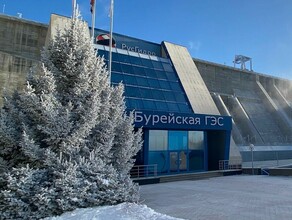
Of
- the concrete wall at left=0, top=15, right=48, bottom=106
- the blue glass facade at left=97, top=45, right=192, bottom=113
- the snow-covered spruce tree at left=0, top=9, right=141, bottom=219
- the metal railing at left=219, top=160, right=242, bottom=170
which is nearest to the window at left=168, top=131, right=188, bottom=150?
the blue glass facade at left=97, top=45, right=192, bottom=113

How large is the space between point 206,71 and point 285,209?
33547mm

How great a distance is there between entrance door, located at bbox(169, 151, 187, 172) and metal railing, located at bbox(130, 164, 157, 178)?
1672mm

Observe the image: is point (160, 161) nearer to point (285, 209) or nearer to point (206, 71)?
point (285, 209)

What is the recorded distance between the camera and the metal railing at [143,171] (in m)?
18.4

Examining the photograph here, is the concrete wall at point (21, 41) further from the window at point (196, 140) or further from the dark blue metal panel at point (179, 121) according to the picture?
the window at point (196, 140)

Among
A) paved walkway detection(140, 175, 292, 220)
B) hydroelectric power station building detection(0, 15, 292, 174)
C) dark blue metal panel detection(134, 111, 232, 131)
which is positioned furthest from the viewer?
hydroelectric power station building detection(0, 15, 292, 174)

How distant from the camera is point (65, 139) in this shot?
8500 mm

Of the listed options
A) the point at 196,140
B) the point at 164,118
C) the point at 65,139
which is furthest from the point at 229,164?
the point at 65,139

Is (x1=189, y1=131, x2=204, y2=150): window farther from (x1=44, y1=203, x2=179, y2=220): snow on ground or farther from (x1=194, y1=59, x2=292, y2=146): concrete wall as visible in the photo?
(x1=194, y1=59, x2=292, y2=146): concrete wall

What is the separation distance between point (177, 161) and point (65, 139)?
13565mm

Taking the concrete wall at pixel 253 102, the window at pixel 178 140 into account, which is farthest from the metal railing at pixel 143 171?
the concrete wall at pixel 253 102

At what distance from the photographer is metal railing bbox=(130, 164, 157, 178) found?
18.4 meters

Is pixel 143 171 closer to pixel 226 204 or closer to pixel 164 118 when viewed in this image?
pixel 164 118

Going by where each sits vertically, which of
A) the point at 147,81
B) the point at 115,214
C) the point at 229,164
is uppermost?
the point at 147,81
